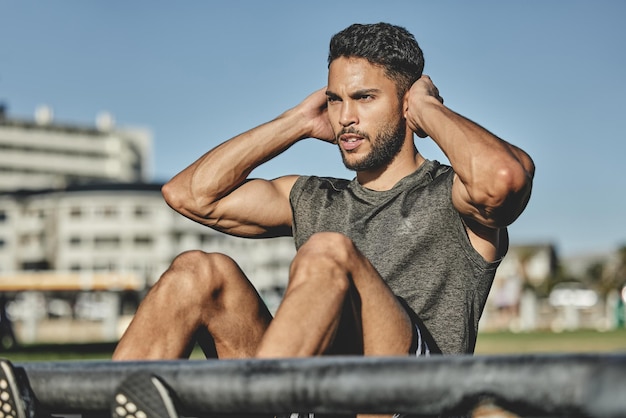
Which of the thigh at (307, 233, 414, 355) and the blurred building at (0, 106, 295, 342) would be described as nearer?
the thigh at (307, 233, 414, 355)

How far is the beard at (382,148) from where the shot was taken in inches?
137

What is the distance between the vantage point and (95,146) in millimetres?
127250

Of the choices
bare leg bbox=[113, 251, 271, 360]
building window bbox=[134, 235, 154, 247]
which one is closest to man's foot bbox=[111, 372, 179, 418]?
bare leg bbox=[113, 251, 271, 360]

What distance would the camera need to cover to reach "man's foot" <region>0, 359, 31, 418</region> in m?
1.91

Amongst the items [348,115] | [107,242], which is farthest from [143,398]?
[107,242]

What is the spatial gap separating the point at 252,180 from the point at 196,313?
94cm

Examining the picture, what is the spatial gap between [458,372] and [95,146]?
128954 millimetres

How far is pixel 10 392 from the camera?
1913 mm

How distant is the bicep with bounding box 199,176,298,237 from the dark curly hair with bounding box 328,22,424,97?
53 cm

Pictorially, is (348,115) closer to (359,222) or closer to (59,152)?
(359,222)

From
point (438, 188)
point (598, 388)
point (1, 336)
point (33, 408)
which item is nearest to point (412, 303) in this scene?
point (438, 188)

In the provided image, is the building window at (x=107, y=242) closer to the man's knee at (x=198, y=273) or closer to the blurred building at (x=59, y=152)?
the blurred building at (x=59, y=152)

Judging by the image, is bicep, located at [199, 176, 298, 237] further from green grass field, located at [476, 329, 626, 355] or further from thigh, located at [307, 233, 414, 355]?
green grass field, located at [476, 329, 626, 355]

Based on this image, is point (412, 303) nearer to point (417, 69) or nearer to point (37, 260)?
point (417, 69)
